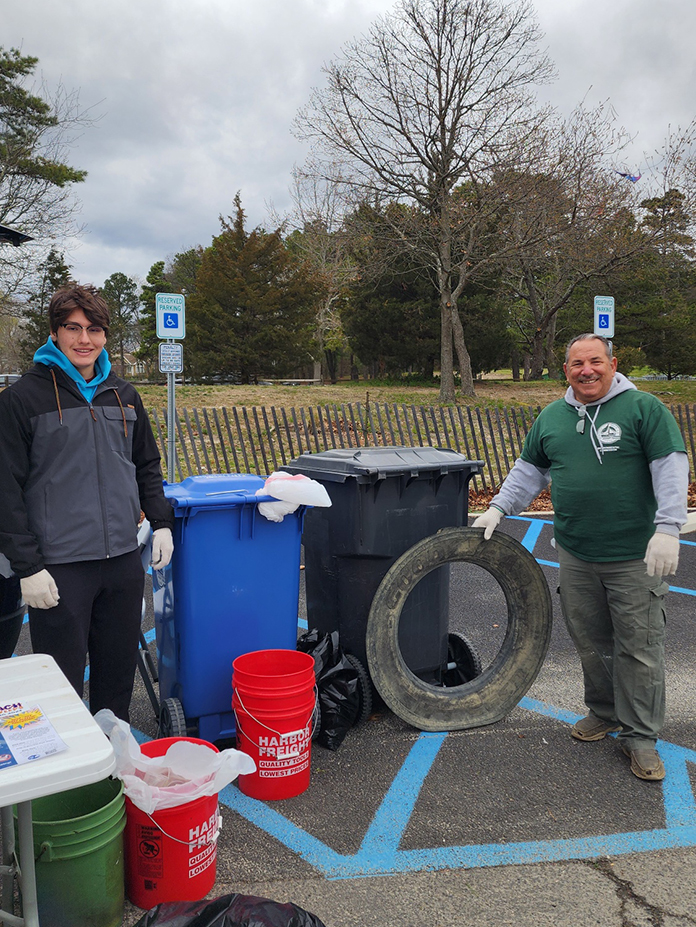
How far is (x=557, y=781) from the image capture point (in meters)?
2.85

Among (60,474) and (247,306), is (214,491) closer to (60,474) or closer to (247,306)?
(60,474)

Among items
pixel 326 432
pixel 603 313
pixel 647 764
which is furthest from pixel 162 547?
pixel 603 313

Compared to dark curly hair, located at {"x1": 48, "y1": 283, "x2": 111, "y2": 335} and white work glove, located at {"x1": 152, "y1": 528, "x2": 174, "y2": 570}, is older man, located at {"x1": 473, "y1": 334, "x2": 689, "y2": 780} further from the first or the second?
dark curly hair, located at {"x1": 48, "y1": 283, "x2": 111, "y2": 335}

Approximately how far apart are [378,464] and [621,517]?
115 cm

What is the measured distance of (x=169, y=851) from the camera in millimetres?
2066

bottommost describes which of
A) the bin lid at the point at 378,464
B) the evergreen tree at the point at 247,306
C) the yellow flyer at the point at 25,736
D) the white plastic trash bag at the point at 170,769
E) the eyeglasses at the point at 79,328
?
the white plastic trash bag at the point at 170,769

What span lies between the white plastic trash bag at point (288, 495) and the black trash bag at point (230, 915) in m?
1.51

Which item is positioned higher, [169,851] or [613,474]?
[613,474]

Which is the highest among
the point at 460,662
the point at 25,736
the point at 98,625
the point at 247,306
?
the point at 247,306

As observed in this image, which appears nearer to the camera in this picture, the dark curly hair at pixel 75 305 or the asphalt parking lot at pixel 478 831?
the asphalt parking lot at pixel 478 831

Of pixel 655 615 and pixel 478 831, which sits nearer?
pixel 478 831

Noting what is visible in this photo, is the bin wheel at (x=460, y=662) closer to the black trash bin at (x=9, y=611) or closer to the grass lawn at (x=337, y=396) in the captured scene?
the black trash bin at (x=9, y=611)

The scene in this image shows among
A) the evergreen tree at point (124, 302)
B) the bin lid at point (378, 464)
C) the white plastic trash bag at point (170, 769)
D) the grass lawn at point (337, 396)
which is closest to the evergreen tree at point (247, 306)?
the grass lawn at point (337, 396)

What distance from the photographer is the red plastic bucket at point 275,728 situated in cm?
264
